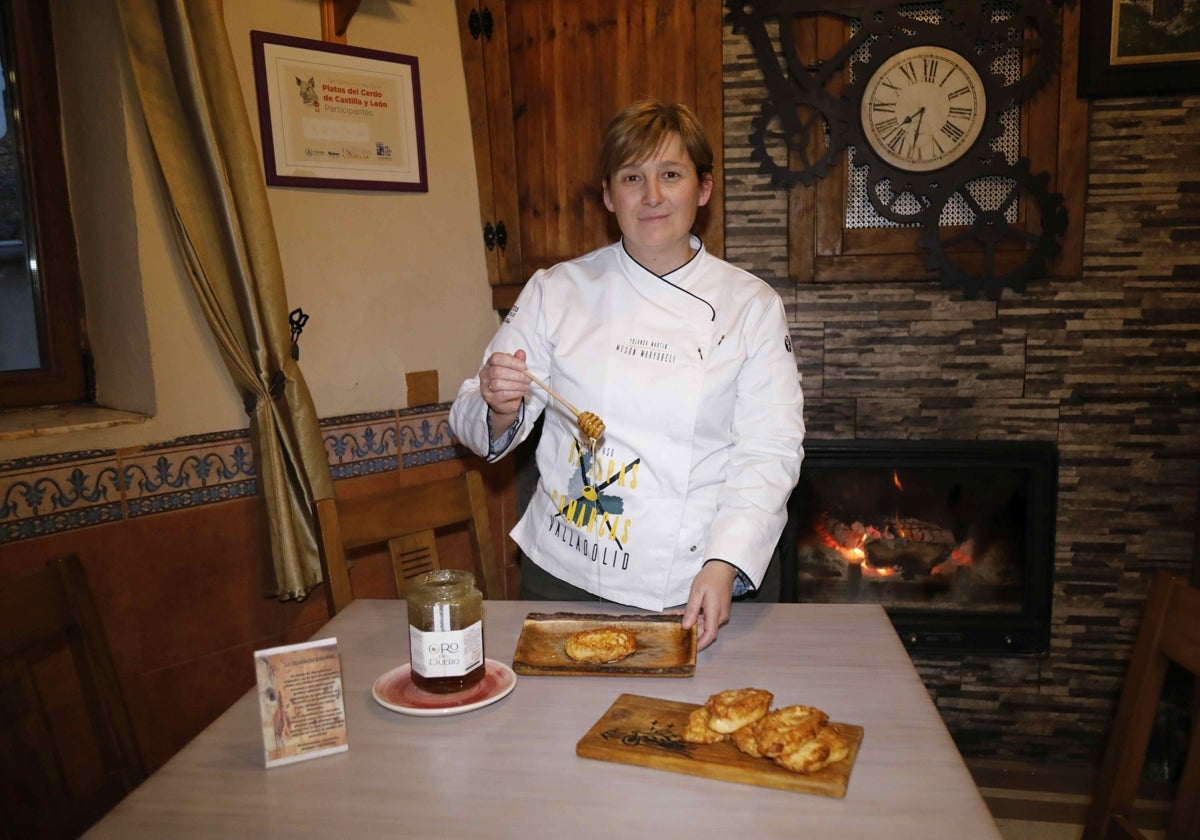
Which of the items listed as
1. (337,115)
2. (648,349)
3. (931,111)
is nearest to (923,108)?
(931,111)

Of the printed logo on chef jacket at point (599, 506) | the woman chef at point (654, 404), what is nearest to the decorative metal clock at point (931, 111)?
the woman chef at point (654, 404)

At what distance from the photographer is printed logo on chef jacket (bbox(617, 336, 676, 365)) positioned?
1.63 m

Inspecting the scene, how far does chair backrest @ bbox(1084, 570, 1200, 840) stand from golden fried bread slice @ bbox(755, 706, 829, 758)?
16.5 inches

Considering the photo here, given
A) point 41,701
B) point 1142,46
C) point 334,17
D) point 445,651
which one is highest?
point 334,17

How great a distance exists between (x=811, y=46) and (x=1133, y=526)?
62.0 inches

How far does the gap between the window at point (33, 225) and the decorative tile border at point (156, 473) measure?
0.29 m

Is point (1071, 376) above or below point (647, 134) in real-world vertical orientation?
below

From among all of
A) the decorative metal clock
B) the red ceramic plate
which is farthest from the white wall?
the red ceramic plate

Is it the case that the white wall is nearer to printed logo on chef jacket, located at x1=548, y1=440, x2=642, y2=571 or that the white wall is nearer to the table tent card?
printed logo on chef jacket, located at x1=548, y1=440, x2=642, y2=571

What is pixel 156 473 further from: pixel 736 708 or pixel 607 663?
pixel 736 708

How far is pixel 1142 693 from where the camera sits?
3.83 ft

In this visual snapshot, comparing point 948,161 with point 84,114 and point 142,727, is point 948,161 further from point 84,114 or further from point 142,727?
point 142,727

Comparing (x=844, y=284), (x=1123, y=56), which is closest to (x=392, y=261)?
(x=844, y=284)

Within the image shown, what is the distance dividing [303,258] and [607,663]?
1.47 metres
